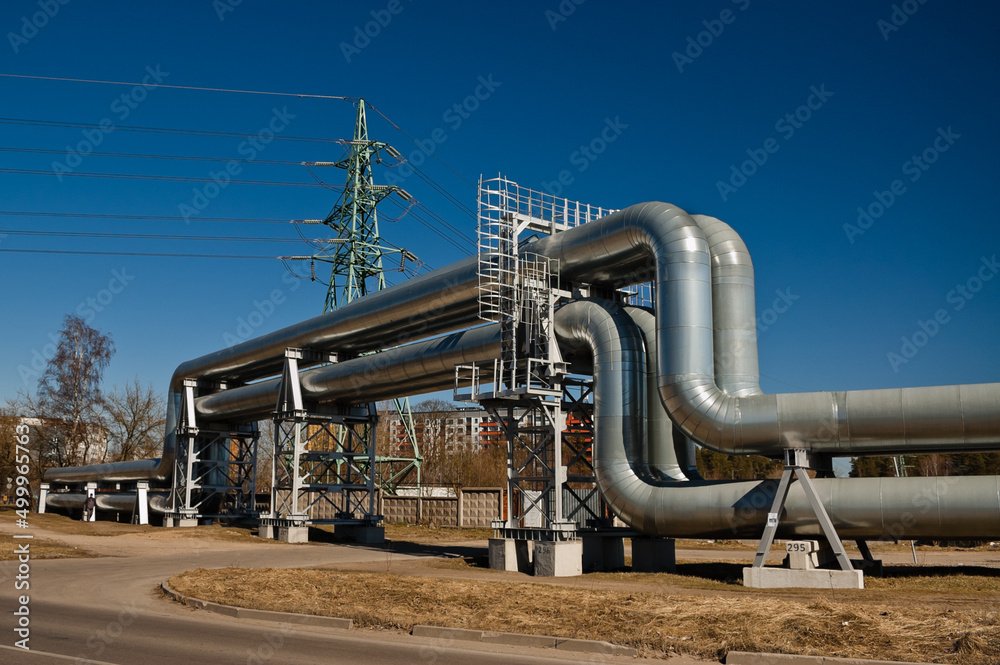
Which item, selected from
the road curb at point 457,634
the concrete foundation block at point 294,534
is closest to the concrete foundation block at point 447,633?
the road curb at point 457,634

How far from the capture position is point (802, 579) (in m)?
15.9

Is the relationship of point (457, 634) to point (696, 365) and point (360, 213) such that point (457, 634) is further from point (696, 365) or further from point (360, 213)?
point (360, 213)

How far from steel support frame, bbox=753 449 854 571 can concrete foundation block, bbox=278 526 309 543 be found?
21.1 m

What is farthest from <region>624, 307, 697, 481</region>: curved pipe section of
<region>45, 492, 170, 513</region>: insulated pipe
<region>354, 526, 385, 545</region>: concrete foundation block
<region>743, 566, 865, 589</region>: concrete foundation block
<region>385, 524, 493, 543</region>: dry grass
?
<region>45, 492, 170, 513</region>: insulated pipe

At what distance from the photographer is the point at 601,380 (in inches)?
789

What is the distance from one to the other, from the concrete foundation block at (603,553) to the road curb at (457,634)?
1080 cm

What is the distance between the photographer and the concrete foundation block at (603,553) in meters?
22.0

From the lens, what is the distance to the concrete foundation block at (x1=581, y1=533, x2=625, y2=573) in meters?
22.0

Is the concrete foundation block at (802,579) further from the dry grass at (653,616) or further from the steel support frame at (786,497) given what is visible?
the dry grass at (653,616)

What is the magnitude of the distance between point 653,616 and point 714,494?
6.65m

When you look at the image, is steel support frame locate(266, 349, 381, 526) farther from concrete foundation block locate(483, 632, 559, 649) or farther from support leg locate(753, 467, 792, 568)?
concrete foundation block locate(483, 632, 559, 649)

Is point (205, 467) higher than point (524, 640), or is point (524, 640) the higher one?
point (205, 467)

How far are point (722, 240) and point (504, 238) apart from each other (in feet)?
20.4

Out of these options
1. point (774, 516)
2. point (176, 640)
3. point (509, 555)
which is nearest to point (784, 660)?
point (774, 516)
